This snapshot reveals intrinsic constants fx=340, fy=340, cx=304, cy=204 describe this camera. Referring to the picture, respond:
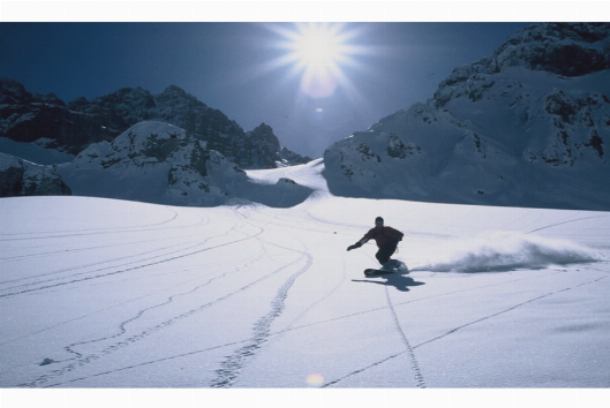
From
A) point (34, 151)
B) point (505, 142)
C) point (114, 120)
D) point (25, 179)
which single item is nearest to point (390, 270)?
point (25, 179)

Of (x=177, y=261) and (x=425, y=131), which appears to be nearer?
(x=177, y=261)

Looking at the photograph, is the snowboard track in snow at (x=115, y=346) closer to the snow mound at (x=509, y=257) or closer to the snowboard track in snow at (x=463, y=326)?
the snowboard track in snow at (x=463, y=326)

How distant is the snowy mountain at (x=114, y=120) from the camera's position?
102625 mm

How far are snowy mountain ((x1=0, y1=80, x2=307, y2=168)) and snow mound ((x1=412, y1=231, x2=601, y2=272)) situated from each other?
367 ft

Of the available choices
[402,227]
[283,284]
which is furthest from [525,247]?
[402,227]

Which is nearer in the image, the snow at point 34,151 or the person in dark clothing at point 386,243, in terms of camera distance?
the person in dark clothing at point 386,243

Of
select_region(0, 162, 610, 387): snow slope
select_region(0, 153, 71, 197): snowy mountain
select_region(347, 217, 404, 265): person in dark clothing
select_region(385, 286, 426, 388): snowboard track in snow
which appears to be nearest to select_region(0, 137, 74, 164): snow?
select_region(0, 153, 71, 197): snowy mountain

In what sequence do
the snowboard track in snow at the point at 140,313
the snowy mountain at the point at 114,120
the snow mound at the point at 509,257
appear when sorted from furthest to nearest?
1. the snowy mountain at the point at 114,120
2. the snow mound at the point at 509,257
3. the snowboard track in snow at the point at 140,313

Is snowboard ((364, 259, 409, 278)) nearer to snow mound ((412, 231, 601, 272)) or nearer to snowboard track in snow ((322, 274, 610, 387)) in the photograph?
snow mound ((412, 231, 601, 272))

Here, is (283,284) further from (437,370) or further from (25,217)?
(25,217)

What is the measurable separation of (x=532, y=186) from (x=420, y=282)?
59.9 meters

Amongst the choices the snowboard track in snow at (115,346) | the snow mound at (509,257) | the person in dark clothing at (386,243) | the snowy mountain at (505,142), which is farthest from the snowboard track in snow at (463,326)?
the snowy mountain at (505,142)

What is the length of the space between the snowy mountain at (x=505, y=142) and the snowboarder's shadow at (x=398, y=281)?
45677 mm

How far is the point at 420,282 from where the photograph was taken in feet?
19.1
